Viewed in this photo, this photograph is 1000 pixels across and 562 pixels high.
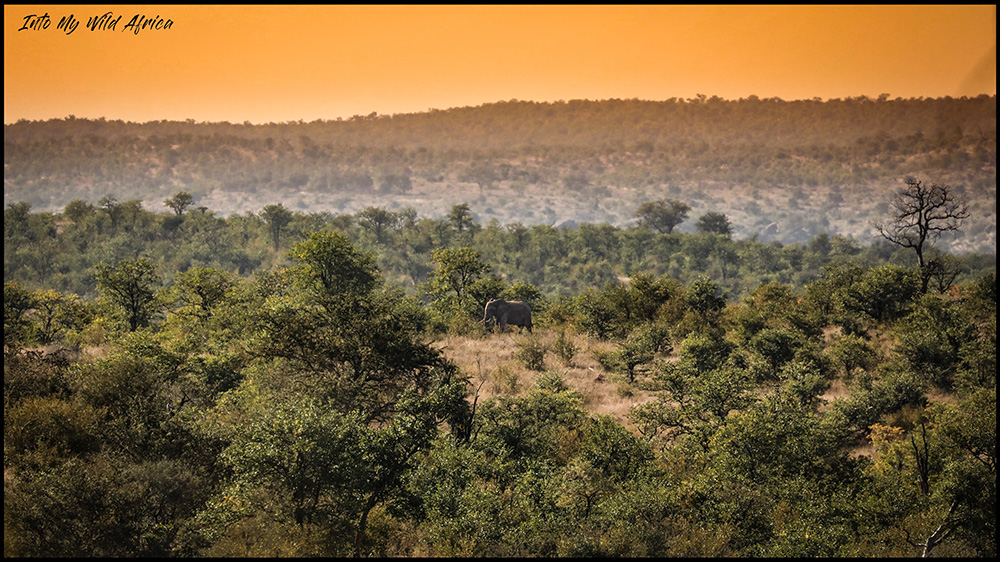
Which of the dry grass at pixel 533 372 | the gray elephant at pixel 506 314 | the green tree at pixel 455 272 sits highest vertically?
the green tree at pixel 455 272

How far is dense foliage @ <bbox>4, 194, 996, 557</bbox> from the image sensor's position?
535 inches

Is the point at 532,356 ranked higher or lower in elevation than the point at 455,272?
lower

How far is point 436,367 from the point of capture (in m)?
22.5

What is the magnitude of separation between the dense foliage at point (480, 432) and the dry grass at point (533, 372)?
0.56 meters

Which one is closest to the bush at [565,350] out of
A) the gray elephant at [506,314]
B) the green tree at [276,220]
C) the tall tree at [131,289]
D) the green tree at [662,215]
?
the gray elephant at [506,314]

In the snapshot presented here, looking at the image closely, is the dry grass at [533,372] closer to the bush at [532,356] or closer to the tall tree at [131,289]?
the bush at [532,356]

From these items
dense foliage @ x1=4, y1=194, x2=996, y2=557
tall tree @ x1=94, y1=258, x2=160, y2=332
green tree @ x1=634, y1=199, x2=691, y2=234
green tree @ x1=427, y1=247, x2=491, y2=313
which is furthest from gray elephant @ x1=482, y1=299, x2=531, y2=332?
green tree @ x1=634, y1=199, x2=691, y2=234

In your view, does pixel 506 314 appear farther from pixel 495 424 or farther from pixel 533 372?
pixel 495 424

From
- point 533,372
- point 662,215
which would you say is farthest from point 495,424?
point 662,215

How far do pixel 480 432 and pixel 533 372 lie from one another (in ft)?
33.2

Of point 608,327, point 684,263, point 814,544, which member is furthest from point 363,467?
point 684,263

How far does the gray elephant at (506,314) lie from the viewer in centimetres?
3975

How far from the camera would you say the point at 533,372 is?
29.8 metres

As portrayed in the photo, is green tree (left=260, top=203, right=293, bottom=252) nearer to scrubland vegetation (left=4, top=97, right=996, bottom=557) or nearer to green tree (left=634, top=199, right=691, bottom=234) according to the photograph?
scrubland vegetation (left=4, top=97, right=996, bottom=557)
